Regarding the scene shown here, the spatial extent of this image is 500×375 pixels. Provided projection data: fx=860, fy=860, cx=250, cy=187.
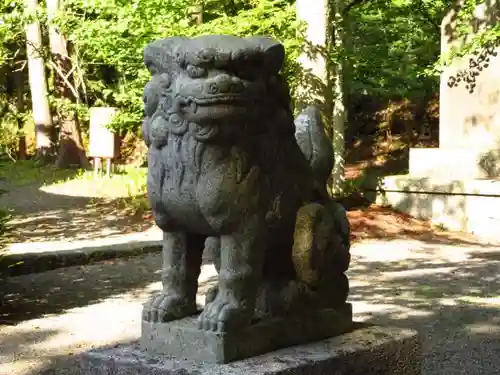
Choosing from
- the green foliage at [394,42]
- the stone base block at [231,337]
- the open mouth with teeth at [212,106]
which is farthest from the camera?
the green foliage at [394,42]

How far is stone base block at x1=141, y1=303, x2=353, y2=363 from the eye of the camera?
3.55m

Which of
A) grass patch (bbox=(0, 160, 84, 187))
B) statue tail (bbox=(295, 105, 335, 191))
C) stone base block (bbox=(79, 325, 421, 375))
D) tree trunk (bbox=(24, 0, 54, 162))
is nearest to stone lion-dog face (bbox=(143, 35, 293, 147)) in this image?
statue tail (bbox=(295, 105, 335, 191))

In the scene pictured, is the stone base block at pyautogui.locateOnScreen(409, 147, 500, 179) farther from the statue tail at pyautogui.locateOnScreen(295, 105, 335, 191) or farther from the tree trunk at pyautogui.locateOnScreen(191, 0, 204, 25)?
the statue tail at pyautogui.locateOnScreen(295, 105, 335, 191)

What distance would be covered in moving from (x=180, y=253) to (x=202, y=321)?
35cm

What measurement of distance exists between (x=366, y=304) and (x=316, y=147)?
11.9ft

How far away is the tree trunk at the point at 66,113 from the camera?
22.7m

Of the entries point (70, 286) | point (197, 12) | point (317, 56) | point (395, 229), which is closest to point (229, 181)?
point (70, 286)

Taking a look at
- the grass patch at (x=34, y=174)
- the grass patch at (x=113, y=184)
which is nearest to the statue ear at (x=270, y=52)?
the grass patch at (x=113, y=184)

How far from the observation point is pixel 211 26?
11789 millimetres

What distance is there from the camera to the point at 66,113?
22875 mm

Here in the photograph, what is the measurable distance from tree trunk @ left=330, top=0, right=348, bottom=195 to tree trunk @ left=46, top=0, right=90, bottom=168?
10245mm

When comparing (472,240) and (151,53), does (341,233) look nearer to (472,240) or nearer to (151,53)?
(151,53)

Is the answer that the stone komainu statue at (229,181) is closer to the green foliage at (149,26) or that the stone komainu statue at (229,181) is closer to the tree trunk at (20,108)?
the green foliage at (149,26)

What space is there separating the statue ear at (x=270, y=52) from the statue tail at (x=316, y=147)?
0.62m
